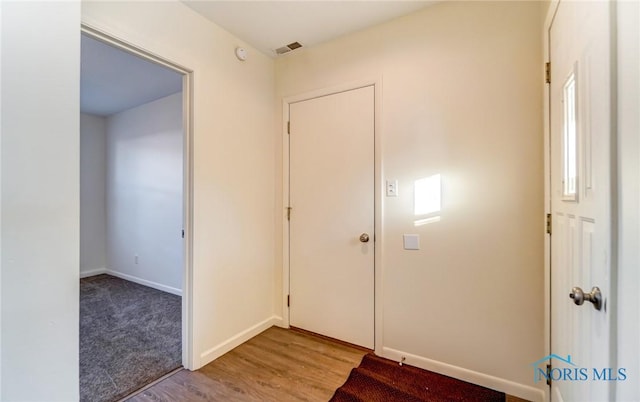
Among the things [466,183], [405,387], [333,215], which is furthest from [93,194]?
[466,183]

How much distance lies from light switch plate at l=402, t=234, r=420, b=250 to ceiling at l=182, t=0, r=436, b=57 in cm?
166

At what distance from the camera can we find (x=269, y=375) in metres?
1.88

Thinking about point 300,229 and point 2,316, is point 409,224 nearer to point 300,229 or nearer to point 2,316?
point 300,229

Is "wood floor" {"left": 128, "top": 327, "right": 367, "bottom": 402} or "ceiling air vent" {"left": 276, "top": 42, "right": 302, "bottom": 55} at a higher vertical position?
"ceiling air vent" {"left": 276, "top": 42, "right": 302, "bottom": 55}

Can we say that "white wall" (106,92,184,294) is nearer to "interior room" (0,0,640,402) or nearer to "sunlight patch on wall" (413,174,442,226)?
"interior room" (0,0,640,402)

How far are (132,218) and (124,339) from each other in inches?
87.0

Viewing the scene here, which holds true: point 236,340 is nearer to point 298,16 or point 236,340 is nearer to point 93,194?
point 298,16

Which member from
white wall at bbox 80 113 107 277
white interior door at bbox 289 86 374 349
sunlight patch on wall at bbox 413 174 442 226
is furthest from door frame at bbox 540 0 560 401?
white wall at bbox 80 113 107 277

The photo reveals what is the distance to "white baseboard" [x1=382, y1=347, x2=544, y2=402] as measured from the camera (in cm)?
164

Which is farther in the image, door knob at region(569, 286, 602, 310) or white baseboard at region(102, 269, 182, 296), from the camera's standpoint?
white baseboard at region(102, 269, 182, 296)

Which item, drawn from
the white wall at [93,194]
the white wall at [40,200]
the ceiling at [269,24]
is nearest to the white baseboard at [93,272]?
the white wall at [93,194]

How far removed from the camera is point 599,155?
0.84m

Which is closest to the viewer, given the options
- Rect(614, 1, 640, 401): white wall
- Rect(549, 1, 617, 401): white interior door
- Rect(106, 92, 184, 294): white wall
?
Rect(614, 1, 640, 401): white wall

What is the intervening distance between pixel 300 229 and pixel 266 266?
20.2 inches
